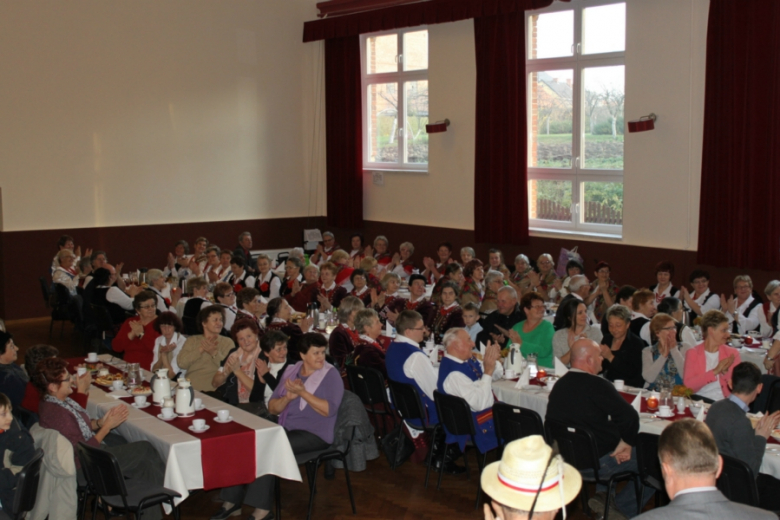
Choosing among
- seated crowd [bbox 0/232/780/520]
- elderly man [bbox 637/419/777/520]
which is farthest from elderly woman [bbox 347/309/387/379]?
elderly man [bbox 637/419/777/520]

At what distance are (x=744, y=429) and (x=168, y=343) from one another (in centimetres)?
434

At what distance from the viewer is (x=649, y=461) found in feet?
15.5

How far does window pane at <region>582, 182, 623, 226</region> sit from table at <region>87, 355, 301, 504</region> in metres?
7.06

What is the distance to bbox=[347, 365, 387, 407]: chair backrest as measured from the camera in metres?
6.11

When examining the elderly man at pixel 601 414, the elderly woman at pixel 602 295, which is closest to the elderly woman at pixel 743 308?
the elderly woman at pixel 602 295

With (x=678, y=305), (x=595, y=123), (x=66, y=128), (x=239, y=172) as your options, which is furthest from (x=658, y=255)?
(x=66, y=128)

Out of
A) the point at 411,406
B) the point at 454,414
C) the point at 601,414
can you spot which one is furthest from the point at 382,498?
the point at 601,414

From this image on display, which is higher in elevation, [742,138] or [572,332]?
[742,138]

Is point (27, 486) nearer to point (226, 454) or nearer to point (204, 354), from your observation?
point (226, 454)

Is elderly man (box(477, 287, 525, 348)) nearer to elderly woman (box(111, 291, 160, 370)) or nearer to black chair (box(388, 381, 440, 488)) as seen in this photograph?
black chair (box(388, 381, 440, 488))

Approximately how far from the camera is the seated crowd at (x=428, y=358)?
4.93 m

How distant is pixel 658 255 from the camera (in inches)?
406

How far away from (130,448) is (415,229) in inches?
356

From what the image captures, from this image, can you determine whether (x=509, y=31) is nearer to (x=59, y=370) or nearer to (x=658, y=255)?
(x=658, y=255)
